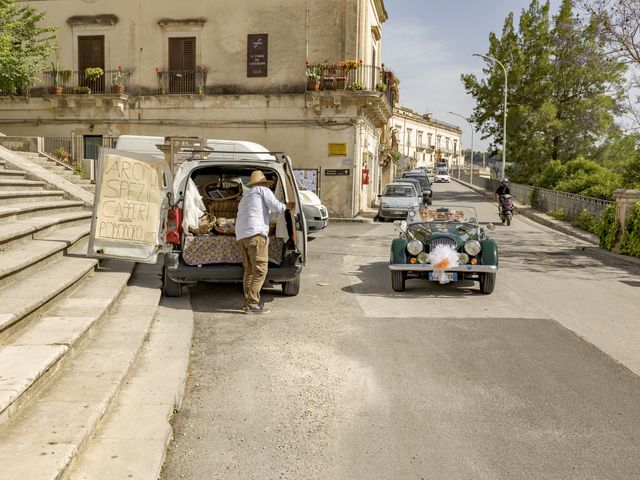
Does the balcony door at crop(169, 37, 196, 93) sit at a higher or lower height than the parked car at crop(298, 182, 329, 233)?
higher

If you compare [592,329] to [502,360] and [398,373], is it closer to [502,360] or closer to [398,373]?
[502,360]

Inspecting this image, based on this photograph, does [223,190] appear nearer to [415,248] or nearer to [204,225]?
[204,225]

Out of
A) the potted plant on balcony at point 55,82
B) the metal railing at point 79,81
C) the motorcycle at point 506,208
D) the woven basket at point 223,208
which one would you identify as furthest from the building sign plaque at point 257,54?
the woven basket at point 223,208

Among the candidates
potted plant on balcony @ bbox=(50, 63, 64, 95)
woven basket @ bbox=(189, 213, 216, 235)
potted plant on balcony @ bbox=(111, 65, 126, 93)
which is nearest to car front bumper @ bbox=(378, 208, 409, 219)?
potted plant on balcony @ bbox=(111, 65, 126, 93)

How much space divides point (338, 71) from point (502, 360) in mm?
19996

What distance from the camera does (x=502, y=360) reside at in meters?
6.27

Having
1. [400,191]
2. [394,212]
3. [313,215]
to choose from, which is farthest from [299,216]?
[400,191]

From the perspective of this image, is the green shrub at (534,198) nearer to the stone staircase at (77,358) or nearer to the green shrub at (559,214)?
the green shrub at (559,214)

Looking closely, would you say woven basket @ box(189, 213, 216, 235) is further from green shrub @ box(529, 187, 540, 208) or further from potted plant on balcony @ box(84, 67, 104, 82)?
green shrub @ box(529, 187, 540, 208)

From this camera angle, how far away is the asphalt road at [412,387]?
4.07 m

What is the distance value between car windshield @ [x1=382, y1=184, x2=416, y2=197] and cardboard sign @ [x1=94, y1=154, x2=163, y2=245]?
1709cm

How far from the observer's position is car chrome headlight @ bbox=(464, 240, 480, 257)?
962cm

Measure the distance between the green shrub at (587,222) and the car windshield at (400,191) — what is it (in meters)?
6.23

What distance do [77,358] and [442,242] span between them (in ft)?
19.5
